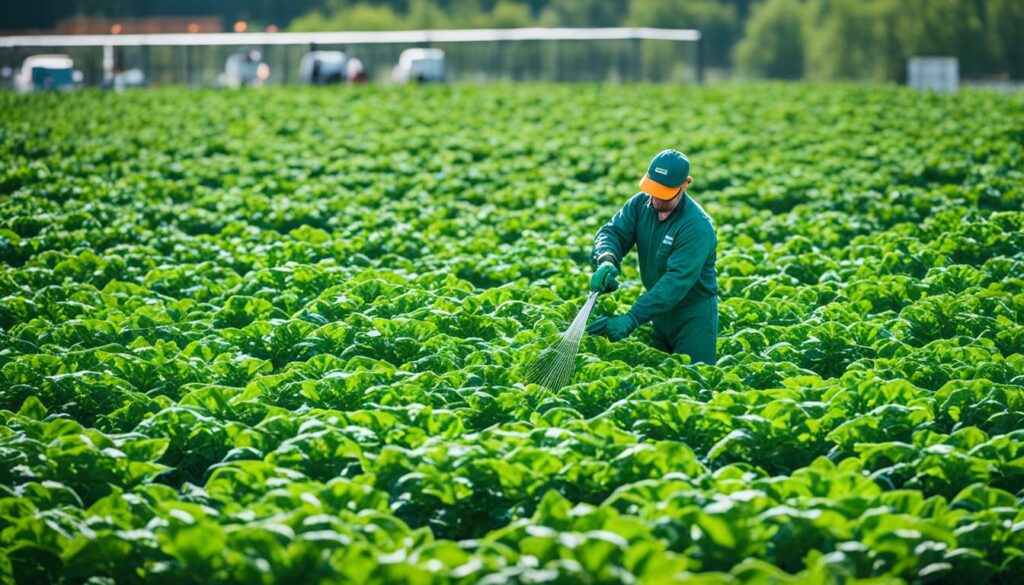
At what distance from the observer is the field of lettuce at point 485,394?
5.25 meters

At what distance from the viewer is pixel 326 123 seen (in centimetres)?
2597

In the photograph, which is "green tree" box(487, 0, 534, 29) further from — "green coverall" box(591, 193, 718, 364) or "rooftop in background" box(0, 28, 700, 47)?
"green coverall" box(591, 193, 718, 364)

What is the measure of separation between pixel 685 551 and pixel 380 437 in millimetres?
1992

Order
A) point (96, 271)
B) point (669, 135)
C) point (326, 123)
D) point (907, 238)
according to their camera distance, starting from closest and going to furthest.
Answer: point (96, 271) < point (907, 238) < point (669, 135) < point (326, 123)

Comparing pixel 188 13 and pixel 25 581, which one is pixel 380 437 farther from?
pixel 188 13

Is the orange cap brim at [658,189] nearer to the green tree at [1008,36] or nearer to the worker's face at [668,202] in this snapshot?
the worker's face at [668,202]

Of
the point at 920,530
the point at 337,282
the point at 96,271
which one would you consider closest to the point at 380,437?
the point at 920,530

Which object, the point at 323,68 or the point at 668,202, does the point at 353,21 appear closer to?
the point at 323,68

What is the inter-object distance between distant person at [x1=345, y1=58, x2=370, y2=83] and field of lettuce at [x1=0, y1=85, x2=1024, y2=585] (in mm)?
24250

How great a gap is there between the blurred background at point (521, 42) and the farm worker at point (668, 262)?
34719mm

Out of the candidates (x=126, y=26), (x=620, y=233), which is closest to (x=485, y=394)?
(x=620, y=233)

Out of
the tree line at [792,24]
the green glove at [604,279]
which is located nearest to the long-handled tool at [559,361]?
the green glove at [604,279]

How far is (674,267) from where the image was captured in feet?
26.7

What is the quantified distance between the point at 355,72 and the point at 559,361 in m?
36.0
